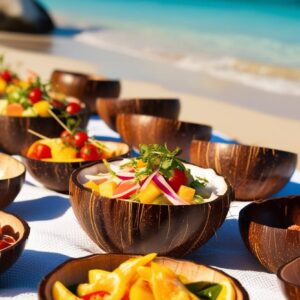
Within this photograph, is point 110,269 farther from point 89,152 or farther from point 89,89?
point 89,89

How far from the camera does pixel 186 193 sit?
2.00 m

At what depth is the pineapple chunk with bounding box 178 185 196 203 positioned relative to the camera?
1997 millimetres

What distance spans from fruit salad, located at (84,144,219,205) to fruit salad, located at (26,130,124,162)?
521 mm

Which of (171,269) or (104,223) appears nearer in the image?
(171,269)

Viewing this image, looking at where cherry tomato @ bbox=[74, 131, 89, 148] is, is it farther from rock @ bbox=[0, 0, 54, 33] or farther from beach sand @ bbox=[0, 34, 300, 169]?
rock @ bbox=[0, 0, 54, 33]

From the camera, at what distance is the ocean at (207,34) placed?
11.0m

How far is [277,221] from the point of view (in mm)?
2193

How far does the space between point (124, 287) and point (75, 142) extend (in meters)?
1.25

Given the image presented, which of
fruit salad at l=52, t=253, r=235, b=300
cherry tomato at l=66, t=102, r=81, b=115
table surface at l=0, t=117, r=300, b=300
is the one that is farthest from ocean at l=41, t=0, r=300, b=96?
fruit salad at l=52, t=253, r=235, b=300

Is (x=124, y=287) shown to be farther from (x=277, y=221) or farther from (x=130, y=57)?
(x=130, y=57)

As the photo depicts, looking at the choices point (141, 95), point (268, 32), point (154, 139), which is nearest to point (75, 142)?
point (154, 139)

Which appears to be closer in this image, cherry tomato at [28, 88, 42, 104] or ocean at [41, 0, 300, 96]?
cherry tomato at [28, 88, 42, 104]

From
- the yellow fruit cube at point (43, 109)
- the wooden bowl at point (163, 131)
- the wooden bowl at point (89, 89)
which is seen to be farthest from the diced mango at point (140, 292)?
the wooden bowl at point (89, 89)

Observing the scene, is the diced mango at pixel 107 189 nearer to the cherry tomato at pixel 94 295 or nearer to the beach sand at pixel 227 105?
the cherry tomato at pixel 94 295
